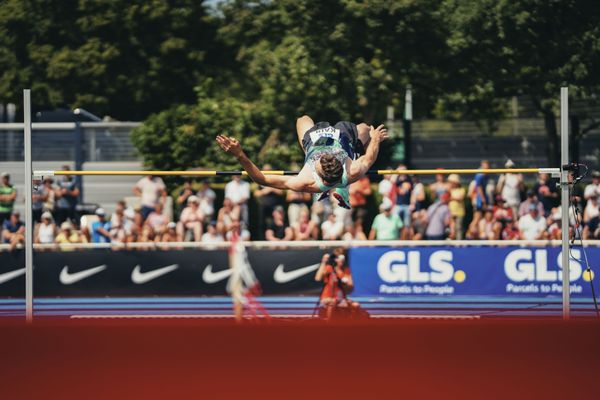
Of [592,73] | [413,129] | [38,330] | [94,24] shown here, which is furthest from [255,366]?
[94,24]

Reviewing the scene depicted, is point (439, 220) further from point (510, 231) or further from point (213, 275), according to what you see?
point (213, 275)

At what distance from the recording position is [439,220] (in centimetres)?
1363

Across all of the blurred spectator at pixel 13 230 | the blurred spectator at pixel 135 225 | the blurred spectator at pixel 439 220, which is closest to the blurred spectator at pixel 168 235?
the blurred spectator at pixel 135 225

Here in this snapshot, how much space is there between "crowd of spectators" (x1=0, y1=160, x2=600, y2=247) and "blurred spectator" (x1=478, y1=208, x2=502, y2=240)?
0.01 m

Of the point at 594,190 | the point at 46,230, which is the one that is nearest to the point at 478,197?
the point at 594,190

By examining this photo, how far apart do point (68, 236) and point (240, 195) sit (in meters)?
2.36

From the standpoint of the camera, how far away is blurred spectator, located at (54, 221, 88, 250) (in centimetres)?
1403

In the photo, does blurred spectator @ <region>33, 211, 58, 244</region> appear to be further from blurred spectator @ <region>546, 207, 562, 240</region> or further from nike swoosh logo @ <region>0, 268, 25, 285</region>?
blurred spectator @ <region>546, 207, 562, 240</region>

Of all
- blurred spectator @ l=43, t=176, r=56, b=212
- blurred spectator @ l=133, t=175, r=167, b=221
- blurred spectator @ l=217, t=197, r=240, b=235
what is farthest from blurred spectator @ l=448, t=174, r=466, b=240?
blurred spectator @ l=43, t=176, r=56, b=212

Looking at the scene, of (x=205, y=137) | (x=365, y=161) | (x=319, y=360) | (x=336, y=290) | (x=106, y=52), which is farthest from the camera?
(x=106, y=52)

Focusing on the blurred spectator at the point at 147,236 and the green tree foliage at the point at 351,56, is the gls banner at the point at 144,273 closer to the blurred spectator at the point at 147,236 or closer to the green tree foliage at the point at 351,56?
the blurred spectator at the point at 147,236

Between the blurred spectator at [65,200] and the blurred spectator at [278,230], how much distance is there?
2786 mm

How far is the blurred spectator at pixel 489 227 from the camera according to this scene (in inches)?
543

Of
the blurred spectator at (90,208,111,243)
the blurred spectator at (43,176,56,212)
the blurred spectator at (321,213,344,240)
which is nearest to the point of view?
the blurred spectator at (321,213,344,240)
